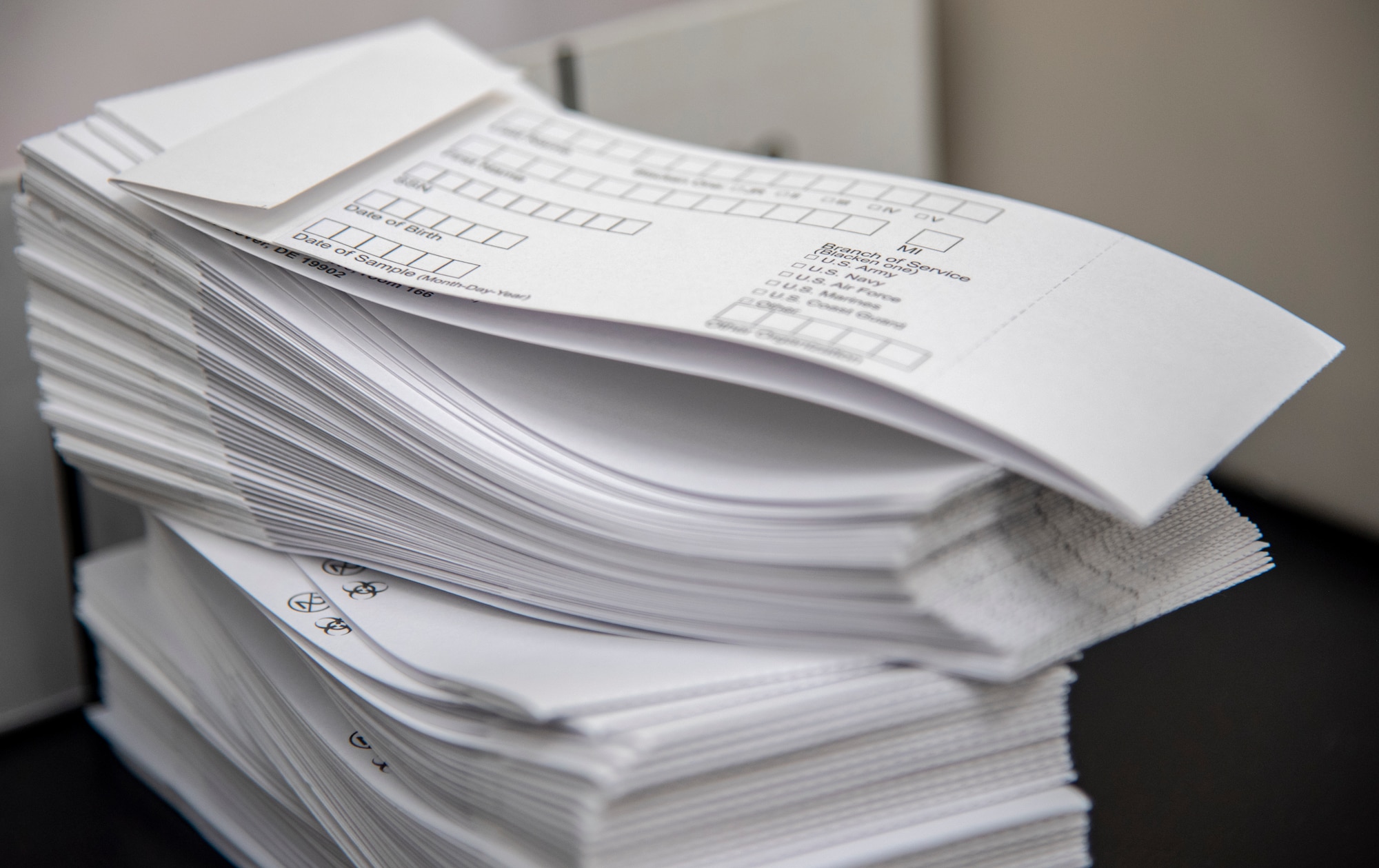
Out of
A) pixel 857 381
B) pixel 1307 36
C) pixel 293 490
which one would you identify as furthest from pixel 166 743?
pixel 1307 36

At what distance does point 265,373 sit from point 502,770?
202mm

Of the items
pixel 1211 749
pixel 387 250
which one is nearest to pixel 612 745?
pixel 387 250

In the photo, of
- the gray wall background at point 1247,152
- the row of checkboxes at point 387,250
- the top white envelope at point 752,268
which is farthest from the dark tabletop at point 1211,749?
the row of checkboxes at point 387,250

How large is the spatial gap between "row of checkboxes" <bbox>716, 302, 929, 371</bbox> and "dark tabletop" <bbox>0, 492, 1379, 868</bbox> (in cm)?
25

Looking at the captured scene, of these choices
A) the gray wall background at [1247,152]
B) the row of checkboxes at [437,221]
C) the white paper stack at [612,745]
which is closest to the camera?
the white paper stack at [612,745]

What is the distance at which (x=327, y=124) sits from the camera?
0.54 metres

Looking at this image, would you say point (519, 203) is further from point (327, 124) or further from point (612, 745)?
point (612, 745)

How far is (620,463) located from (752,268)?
0.30 feet

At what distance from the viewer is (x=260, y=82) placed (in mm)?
594

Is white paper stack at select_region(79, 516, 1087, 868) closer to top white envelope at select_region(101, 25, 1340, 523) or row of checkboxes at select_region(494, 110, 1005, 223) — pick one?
top white envelope at select_region(101, 25, 1340, 523)

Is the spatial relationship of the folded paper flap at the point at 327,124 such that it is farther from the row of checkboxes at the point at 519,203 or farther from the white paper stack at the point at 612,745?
the white paper stack at the point at 612,745

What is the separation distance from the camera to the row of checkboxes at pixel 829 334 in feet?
1.22

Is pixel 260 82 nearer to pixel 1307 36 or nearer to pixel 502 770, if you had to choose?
pixel 502 770

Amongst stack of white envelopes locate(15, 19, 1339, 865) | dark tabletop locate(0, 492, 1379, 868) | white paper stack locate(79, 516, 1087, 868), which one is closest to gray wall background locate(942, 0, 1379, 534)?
dark tabletop locate(0, 492, 1379, 868)
